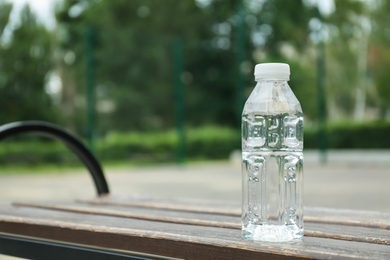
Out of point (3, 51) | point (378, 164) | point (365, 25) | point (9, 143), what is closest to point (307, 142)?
point (378, 164)

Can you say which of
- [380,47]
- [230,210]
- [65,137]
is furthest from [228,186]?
[380,47]

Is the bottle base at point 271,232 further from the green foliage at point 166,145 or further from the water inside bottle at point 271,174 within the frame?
the green foliage at point 166,145

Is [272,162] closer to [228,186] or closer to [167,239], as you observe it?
[167,239]

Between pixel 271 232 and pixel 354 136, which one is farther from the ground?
pixel 271 232

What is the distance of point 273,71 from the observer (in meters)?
1.18

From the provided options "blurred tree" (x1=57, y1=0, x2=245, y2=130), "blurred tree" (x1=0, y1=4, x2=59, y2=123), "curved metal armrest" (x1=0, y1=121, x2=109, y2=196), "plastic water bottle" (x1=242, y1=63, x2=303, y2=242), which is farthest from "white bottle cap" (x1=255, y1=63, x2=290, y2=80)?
"blurred tree" (x1=0, y1=4, x2=59, y2=123)

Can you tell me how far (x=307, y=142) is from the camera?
39.6ft

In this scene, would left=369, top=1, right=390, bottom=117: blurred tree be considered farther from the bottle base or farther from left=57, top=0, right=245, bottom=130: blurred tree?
the bottle base

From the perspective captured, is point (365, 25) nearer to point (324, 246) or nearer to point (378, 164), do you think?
point (378, 164)

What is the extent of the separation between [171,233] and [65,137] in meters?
1.05

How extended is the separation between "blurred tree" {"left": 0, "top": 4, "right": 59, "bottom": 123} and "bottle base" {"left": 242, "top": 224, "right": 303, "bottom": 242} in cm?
1495

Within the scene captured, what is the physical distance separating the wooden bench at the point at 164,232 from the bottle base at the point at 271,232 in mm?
28

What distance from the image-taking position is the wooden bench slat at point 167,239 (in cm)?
108

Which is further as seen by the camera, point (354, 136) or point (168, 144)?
point (168, 144)
